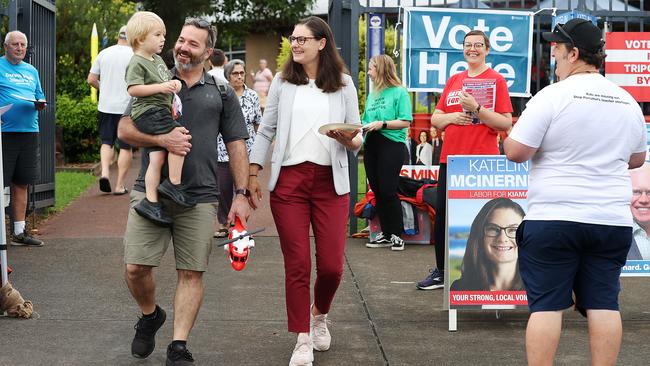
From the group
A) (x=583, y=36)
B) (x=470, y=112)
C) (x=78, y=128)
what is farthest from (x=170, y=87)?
(x=78, y=128)

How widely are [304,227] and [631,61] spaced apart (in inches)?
179

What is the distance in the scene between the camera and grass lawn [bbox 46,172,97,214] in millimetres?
12306

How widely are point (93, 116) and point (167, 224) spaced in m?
11.2

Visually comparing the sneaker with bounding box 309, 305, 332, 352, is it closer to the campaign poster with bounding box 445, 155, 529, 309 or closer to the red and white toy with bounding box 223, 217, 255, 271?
the red and white toy with bounding box 223, 217, 255, 271

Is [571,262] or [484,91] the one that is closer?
[571,262]

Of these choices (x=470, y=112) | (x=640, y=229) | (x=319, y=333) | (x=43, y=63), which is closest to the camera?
(x=319, y=333)

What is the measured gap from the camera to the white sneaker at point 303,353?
18.2 ft

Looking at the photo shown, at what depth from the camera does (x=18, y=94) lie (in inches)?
358

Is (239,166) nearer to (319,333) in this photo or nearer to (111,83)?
(319,333)

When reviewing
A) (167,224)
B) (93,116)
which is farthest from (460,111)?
(93,116)

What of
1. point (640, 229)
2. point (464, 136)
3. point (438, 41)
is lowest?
point (640, 229)

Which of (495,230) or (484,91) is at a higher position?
(484,91)

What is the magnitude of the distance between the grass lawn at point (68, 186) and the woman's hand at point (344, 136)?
6.78m

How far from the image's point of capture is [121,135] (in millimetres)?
5559
